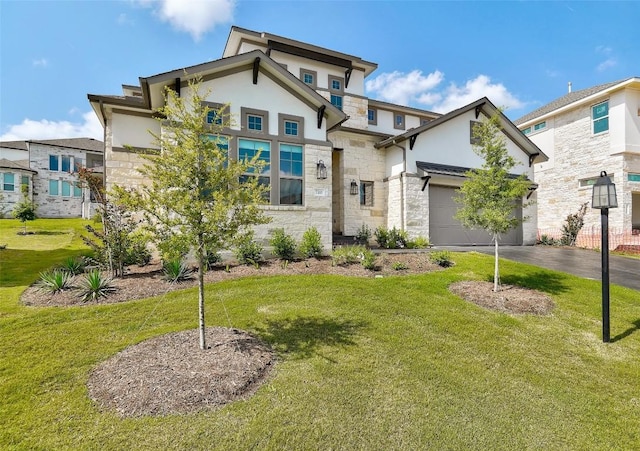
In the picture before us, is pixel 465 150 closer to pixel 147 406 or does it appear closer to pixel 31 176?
pixel 147 406

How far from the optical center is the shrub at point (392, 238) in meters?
13.5

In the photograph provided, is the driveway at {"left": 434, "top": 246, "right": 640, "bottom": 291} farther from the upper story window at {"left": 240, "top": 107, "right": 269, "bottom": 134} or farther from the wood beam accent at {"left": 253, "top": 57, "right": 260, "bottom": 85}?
the wood beam accent at {"left": 253, "top": 57, "right": 260, "bottom": 85}

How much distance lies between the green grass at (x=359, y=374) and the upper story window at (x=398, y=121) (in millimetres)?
14150

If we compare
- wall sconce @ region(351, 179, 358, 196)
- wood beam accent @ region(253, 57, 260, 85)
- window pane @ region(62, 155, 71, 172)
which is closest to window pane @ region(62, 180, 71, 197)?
window pane @ region(62, 155, 71, 172)

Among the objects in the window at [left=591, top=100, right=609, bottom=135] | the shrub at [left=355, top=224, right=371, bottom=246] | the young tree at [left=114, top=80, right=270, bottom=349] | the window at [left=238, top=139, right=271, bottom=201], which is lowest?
the shrub at [left=355, top=224, right=371, bottom=246]

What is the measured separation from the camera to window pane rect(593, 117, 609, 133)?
57.1ft

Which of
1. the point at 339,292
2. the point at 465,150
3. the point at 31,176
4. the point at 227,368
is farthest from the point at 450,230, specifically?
the point at 31,176

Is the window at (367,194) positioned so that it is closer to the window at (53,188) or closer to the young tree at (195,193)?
the young tree at (195,193)

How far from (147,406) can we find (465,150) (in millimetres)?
16400

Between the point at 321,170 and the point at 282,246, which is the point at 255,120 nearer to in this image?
the point at 321,170

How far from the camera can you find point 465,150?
15367mm

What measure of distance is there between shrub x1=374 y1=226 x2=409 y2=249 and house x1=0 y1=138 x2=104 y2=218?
25.8 metres

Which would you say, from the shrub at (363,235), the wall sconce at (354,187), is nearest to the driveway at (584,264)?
the shrub at (363,235)

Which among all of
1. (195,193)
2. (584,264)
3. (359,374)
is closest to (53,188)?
(195,193)
